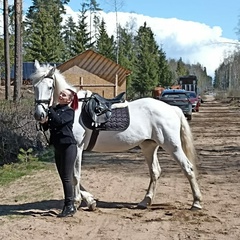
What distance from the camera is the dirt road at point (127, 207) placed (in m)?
6.12

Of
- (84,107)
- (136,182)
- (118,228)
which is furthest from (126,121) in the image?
(136,182)

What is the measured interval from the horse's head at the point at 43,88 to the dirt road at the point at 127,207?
4.85 ft

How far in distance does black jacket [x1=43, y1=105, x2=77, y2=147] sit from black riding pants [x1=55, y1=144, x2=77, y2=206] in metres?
0.08

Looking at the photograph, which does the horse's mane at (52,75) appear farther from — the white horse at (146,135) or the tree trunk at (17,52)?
the tree trunk at (17,52)

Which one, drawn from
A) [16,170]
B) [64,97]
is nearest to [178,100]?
[16,170]

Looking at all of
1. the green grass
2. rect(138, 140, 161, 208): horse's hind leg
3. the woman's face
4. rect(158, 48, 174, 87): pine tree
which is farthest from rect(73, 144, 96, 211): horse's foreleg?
rect(158, 48, 174, 87): pine tree

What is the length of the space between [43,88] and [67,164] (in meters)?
1.09

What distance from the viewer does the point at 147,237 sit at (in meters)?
5.91

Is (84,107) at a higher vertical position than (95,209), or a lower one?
higher

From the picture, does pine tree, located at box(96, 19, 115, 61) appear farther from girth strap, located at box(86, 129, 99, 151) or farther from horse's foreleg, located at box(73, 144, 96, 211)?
horse's foreleg, located at box(73, 144, 96, 211)

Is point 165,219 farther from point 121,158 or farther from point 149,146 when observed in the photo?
point 121,158

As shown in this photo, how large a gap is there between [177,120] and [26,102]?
28.6 feet

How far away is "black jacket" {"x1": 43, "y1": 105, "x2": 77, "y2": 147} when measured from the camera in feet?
21.9

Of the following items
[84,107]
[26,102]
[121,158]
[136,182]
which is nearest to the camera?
[84,107]
